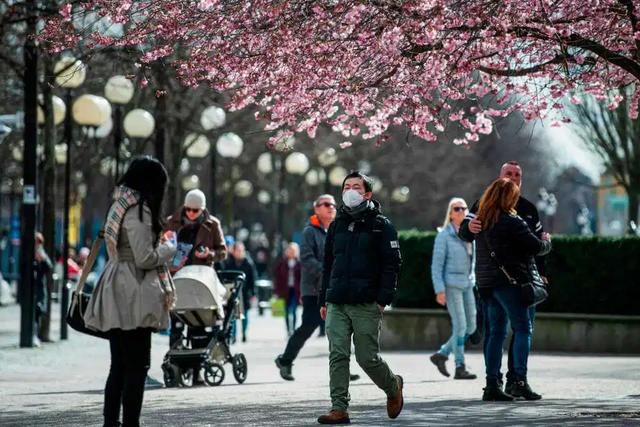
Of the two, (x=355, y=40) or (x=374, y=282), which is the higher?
(x=355, y=40)

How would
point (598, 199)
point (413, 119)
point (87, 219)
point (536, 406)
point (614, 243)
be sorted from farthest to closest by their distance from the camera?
point (598, 199) → point (87, 219) → point (614, 243) → point (413, 119) → point (536, 406)

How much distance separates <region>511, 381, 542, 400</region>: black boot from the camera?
12548mm

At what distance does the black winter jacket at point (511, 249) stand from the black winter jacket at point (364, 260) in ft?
5.78

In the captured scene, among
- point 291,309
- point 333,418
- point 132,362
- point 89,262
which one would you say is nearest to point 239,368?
point 333,418

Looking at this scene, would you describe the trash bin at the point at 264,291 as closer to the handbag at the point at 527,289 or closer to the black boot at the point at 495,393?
the black boot at the point at 495,393

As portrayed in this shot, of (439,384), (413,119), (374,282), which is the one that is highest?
(413,119)

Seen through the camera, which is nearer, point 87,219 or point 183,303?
point 183,303

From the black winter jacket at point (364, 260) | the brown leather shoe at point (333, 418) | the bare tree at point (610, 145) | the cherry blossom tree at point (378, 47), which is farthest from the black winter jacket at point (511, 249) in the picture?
the bare tree at point (610, 145)

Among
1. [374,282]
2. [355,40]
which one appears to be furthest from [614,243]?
[374,282]

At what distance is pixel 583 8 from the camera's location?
13.0 m

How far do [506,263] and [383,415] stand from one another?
1.81m

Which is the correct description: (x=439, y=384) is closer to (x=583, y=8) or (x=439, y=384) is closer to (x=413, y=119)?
(x=413, y=119)

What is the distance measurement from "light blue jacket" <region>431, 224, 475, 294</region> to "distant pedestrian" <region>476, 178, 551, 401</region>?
3.04 metres

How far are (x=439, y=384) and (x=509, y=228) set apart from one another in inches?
127
